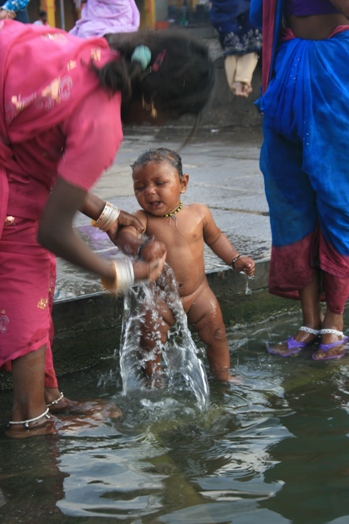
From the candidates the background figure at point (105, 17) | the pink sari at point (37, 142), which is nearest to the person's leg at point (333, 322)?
the pink sari at point (37, 142)

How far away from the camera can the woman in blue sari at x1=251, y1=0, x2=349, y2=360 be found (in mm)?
3393

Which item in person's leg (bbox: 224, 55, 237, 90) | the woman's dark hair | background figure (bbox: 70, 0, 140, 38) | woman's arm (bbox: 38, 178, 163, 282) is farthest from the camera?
person's leg (bbox: 224, 55, 237, 90)

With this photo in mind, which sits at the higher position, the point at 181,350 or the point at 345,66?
the point at 345,66

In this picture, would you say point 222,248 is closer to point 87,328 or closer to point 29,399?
point 87,328

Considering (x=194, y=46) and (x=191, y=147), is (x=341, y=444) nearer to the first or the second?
(x=194, y=46)

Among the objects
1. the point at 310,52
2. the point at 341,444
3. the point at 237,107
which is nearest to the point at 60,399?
the point at 341,444

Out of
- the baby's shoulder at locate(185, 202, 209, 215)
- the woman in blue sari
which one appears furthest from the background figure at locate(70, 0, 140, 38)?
the baby's shoulder at locate(185, 202, 209, 215)

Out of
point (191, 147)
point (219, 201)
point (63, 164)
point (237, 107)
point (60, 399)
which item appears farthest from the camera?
point (237, 107)

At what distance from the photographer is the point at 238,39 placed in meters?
9.49

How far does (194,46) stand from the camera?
242 centimetres

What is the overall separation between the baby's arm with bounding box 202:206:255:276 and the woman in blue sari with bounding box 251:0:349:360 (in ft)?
0.84

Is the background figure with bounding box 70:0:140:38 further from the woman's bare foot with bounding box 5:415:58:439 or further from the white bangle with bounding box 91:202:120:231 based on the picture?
the woman's bare foot with bounding box 5:415:58:439

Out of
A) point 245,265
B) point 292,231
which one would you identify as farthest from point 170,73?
point 292,231

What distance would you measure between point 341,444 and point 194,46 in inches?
54.8
